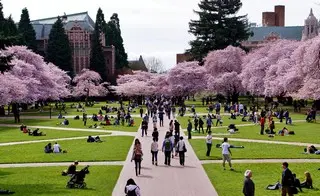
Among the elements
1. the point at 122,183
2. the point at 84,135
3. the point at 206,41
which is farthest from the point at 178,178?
the point at 206,41

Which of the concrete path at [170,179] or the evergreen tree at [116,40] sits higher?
the evergreen tree at [116,40]

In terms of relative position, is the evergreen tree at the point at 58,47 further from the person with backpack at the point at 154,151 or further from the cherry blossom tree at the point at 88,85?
the person with backpack at the point at 154,151

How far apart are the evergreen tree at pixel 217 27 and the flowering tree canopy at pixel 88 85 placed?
2030cm

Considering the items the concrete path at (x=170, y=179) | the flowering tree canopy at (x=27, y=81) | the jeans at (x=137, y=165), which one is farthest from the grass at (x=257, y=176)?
the flowering tree canopy at (x=27, y=81)

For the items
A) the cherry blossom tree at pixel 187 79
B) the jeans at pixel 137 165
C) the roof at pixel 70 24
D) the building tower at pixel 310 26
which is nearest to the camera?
the jeans at pixel 137 165

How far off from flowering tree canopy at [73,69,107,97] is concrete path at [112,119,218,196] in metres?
74.6

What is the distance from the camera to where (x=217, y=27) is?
9331cm

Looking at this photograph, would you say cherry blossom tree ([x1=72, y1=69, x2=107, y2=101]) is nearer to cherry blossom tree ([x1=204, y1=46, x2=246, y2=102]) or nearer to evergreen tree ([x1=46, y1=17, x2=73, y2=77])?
evergreen tree ([x1=46, y1=17, x2=73, y2=77])

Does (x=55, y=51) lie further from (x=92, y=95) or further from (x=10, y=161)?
(x=10, y=161)

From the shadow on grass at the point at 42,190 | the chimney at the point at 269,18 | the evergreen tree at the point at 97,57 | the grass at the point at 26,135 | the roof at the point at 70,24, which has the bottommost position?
the shadow on grass at the point at 42,190

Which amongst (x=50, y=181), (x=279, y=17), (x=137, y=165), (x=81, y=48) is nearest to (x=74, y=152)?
(x=137, y=165)

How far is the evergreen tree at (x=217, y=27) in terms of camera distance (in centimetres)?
9225

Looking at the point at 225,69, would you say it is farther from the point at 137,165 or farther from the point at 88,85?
the point at 137,165

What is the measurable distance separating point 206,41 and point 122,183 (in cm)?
7589
